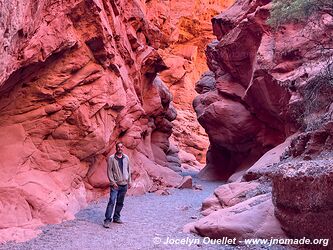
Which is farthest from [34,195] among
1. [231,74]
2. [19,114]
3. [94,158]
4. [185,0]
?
[185,0]

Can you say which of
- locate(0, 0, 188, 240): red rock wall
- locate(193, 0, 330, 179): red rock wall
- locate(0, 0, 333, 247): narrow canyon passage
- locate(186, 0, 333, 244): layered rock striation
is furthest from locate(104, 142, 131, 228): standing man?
locate(193, 0, 330, 179): red rock wall

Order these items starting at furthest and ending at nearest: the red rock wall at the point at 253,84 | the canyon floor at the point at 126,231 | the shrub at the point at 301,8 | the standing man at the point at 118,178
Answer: the red rock wall at the point at 253,84 → the shrub at the point at 301,8 → the standing man at the point at 118,178 → the canyon floor at the point at 126,231

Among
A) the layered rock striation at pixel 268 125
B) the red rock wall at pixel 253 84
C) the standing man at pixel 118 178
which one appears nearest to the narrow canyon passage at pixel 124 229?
the standing man at pixel 118 178

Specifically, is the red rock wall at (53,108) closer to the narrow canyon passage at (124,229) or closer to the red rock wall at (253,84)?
the narrow canyon passage at (124,229)

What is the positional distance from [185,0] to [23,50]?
1726 inches

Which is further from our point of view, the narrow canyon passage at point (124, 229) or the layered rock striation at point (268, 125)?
the narrow canyon passage at point (124, 229)

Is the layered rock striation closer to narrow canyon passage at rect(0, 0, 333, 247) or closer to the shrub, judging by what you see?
narrow canyon passage at rect(0, 0, 333, 247)

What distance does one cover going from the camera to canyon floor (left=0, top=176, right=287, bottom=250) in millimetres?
6793

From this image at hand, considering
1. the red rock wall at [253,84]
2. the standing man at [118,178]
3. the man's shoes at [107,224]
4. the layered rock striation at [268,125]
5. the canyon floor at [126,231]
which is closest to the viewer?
the layered rock striation at [268,125]

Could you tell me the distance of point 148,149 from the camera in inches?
906

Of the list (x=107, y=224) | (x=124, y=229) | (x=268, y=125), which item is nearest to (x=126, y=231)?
(x=124, y=229)

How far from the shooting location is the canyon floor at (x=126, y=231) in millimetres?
6793

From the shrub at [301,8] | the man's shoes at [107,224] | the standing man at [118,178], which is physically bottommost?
the man's shoes at [107,224]

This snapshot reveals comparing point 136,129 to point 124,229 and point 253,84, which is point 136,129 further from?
point 124,229
